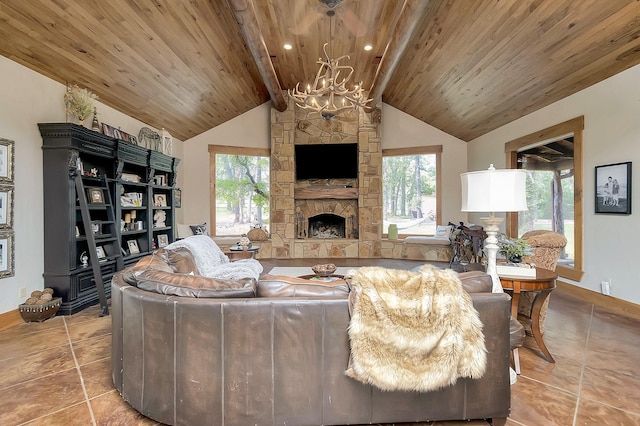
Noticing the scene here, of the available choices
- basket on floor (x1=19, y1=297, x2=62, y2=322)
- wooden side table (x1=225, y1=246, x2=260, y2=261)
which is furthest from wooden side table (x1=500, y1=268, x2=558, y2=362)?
basket on floor (x1=19, y1=297, x2=62, y2=322)

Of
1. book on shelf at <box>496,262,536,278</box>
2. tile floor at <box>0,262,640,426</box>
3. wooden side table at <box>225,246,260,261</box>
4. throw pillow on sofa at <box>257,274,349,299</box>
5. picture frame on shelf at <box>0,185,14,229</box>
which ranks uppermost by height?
picture frame on shelf at <box>0,185,14,229</box>

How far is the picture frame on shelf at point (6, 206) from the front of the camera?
2.96 metres

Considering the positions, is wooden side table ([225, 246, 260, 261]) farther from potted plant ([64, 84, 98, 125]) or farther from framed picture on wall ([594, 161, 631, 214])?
framed picture on wall ([594, 161, 631, 214])

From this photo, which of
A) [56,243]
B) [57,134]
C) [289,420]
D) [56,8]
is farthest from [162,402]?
Result: [56,8]

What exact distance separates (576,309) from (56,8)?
620 cm

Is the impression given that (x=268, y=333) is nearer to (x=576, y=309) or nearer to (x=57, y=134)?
(x=57, y=134)

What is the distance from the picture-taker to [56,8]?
2.76 metres

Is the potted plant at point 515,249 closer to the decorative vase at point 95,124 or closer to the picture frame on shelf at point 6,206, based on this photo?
the picture frame on shelf at point 6,206

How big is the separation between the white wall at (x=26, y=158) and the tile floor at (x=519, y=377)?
1.79ft

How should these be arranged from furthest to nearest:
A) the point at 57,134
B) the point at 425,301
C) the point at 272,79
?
the point at 272,79 → the point at 57,134 → the point at 425,301

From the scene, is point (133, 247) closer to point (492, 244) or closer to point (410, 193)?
point (492, 244)

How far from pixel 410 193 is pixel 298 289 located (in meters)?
6.09

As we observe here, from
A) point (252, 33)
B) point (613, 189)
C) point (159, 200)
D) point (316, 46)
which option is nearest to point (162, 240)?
point (159, 200)

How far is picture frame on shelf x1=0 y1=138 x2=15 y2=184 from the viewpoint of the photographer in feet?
9.69
